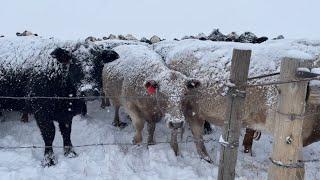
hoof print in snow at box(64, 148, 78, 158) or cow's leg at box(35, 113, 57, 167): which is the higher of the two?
cow's leg at box(35, 113, 57, 167)

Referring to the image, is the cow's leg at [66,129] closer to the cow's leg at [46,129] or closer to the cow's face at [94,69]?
the cow's leg at [46,129]

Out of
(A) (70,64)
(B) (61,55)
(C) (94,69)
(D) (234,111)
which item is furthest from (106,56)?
(D) (234,111)

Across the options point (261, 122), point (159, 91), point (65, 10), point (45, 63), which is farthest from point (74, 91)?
point (65, 10)

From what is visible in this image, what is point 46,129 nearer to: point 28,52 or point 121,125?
point 28,52

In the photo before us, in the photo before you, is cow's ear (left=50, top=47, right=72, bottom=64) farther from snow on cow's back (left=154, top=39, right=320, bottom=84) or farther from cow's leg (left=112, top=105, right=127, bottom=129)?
cow's leg (left=112, top=105, right=127, bottom=129)

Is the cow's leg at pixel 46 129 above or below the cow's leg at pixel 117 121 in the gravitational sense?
above

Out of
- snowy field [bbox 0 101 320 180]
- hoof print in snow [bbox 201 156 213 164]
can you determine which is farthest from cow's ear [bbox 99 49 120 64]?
hoof print in snow [bbox 201 156 213 164]

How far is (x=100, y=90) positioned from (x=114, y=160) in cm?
94

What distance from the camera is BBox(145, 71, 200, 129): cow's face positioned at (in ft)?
19.8

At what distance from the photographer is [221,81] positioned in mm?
6203

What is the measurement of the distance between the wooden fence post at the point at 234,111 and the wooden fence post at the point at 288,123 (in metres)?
0.28

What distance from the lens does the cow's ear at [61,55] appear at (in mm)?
5836

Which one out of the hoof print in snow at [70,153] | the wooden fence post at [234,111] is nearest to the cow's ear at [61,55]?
the hoof print in snow at [70,153]

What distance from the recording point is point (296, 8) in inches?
2130
